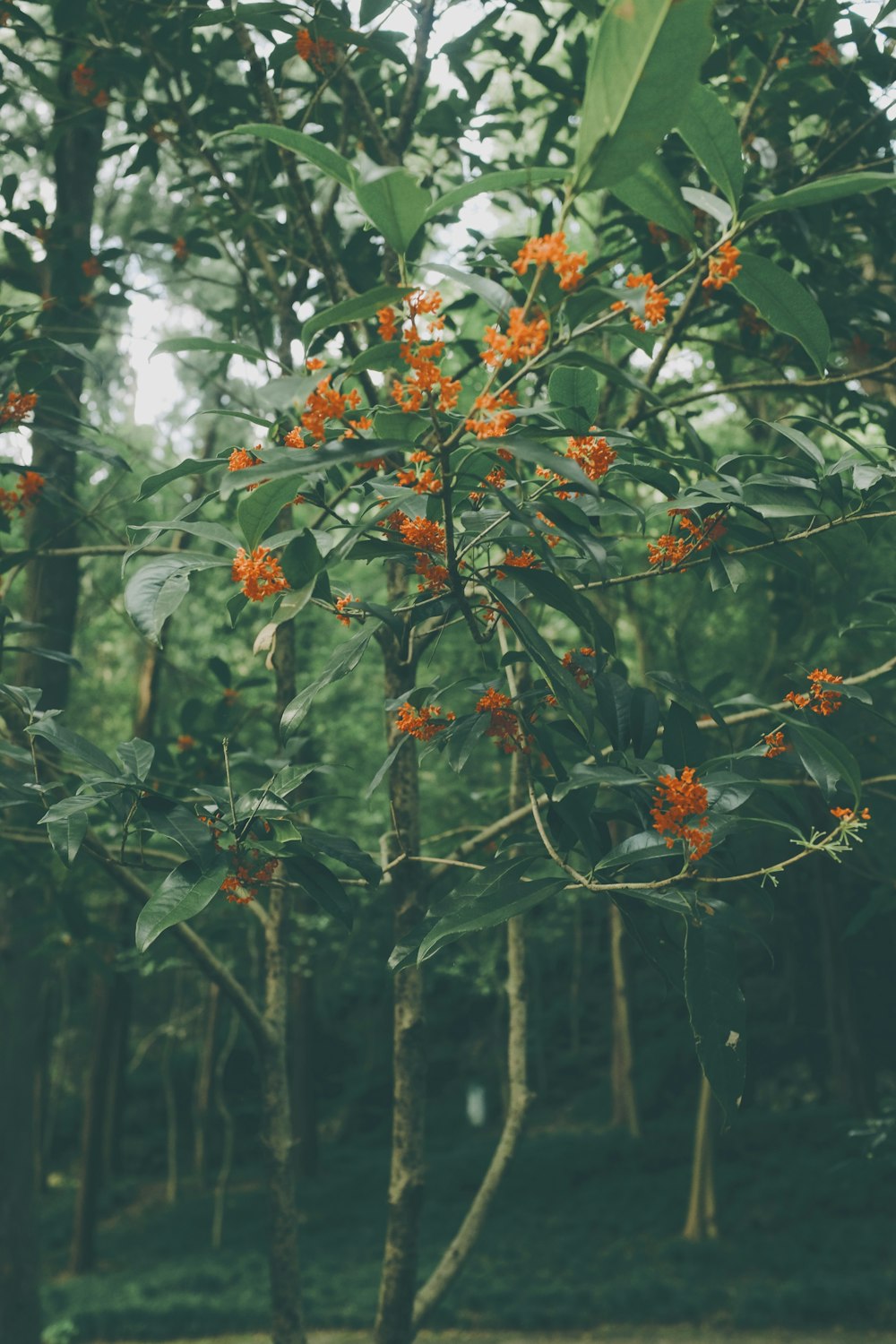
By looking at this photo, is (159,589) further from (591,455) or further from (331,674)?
(591,455)

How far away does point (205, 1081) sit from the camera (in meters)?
12.9

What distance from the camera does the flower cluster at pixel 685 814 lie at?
1326 millimetres

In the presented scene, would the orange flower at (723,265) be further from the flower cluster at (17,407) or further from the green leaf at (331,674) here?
the flower cluster at (17,407)

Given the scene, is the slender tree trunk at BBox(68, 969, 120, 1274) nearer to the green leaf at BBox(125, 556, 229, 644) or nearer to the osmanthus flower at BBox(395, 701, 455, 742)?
the osmanthus flower at BBox(395, 701, 455, 742)

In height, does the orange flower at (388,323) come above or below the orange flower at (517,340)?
above

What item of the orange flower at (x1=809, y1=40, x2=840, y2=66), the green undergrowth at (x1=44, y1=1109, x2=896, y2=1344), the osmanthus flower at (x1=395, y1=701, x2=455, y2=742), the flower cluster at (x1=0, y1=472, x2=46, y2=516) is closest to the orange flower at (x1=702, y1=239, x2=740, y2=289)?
the osmanthus flower at (x1=395, y1=701, x2=455, y2=742)

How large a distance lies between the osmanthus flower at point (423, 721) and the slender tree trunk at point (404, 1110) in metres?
0.50

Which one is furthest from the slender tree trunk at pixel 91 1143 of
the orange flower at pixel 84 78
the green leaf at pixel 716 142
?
the green leaf at pixel 716 142

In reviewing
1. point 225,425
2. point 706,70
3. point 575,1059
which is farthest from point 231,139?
point 575,1059

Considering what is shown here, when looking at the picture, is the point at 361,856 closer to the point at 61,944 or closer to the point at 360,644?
the point at 360,644

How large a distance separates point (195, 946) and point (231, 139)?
2732 millimetres

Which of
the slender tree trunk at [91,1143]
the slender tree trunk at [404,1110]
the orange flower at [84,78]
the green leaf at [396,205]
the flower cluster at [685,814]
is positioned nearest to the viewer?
the green leaf at [396,205]

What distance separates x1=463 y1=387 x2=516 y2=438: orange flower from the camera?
1.17 meters

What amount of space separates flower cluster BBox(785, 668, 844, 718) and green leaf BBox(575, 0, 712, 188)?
92 centimetres
